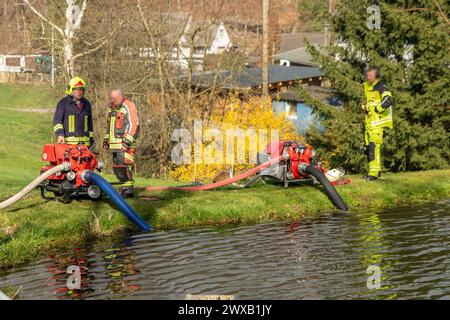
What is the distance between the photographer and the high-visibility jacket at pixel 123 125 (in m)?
13.7

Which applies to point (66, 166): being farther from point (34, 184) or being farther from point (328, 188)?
point (328, 188)

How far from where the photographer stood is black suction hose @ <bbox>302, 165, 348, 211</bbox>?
47.2ft

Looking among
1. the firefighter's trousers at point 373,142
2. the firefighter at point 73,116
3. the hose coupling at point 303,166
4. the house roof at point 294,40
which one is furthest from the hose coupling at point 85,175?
the house roof at point 294,40

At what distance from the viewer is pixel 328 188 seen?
47.6ft

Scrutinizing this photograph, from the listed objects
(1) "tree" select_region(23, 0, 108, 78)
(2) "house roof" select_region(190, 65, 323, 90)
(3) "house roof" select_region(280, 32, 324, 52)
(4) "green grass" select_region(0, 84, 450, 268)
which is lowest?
(4) "green grass" select_region(0, 84, 450, 268)

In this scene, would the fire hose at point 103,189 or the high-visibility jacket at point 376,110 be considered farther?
the high-visibility jacket at point 376,110

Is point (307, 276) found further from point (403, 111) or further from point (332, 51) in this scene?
point (332, 51)

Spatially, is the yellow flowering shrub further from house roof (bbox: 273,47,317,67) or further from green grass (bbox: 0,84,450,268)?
house roof (bbox: 273,47,317,67)

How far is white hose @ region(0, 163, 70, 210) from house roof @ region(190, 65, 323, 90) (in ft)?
60.1

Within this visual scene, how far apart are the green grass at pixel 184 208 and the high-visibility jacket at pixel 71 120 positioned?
1.28m

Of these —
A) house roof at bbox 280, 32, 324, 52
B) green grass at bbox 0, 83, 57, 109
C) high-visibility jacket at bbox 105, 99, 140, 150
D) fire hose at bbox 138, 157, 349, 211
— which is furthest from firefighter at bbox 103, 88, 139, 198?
house roof at bbox 280, 32, 324, 52

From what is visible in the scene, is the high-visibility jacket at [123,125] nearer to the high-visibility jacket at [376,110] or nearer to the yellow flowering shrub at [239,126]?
the high-visibility jacket at [376,110]

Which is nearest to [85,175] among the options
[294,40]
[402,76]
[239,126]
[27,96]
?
[402,76]

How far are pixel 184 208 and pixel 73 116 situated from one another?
8.75ft
